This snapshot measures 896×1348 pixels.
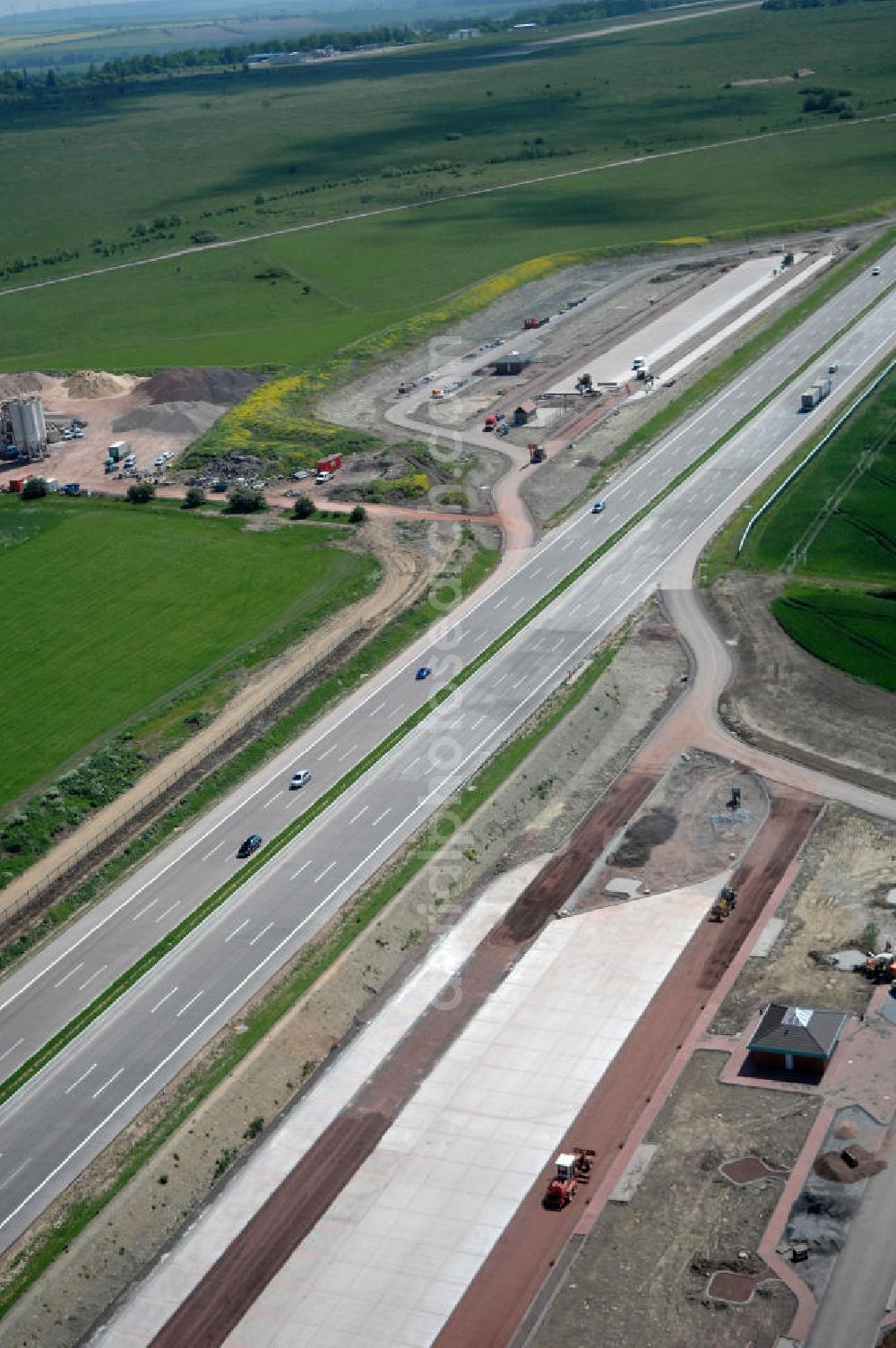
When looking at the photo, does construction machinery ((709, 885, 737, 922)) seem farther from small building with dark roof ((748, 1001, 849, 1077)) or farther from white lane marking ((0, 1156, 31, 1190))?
white lane marking ((0, 1156, 31, 1190))

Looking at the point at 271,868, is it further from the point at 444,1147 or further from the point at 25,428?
the point at 25,428

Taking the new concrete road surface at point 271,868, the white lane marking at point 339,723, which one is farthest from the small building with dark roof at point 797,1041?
the white lane marking at point 339,723

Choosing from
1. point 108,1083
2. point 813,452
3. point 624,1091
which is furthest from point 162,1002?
point 813,452

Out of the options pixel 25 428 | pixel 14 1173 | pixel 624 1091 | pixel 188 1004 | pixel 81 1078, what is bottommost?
pixel 14 1173

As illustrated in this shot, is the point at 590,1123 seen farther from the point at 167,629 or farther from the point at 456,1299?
the point at 167,629

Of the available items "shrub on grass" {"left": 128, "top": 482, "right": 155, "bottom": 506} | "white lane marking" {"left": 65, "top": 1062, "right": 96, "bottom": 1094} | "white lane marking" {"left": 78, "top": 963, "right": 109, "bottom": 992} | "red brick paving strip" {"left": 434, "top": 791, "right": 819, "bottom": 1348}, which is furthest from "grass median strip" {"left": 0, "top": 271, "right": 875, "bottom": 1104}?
"shrub on grass" {"left": 128, "top": 482, "right": 155, "bottom": 506}

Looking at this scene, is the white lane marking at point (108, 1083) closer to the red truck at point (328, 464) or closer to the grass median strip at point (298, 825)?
the grass median strip at point (298, 825)

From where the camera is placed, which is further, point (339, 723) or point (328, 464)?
point (328, 464)
